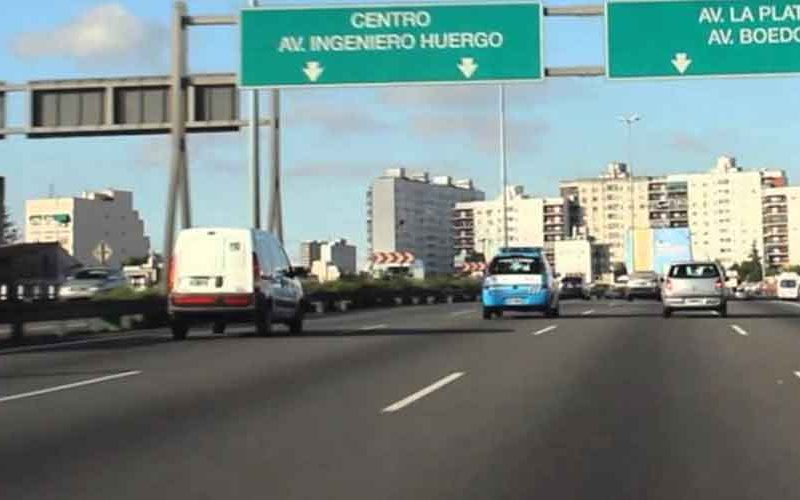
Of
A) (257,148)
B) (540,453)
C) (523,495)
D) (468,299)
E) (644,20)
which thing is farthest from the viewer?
(468,299)

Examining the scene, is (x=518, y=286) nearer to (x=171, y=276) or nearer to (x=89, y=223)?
(x=171, y=276)

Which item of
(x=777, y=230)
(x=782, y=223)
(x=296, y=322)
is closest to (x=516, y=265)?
(x=296, y=322)

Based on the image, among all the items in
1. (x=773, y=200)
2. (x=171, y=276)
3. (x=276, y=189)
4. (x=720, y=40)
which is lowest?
(x=171, y=276)

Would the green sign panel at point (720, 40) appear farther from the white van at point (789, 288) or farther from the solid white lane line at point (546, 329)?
the white van at point (789, 288)

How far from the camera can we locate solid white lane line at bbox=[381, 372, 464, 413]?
40.4 ft

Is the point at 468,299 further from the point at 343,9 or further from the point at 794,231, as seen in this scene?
the point at 794,231

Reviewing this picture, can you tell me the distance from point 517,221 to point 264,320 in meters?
110

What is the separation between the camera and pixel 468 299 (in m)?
65.1

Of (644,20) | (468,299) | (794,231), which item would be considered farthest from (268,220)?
(794,231)

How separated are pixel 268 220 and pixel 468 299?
27.4 metres

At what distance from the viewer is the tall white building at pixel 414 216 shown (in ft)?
341

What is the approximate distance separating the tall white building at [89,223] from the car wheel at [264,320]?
7148 cm

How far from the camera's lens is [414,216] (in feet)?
360

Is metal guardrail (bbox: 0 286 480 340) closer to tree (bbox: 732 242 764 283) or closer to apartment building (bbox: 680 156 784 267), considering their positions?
tree (bbox: 732 242 764 283)
